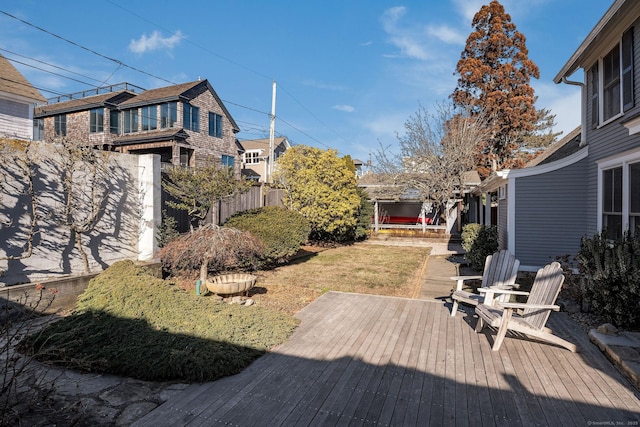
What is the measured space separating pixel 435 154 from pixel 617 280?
600 inches

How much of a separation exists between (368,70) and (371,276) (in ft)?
54.2

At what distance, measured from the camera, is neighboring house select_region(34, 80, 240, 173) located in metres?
22.4

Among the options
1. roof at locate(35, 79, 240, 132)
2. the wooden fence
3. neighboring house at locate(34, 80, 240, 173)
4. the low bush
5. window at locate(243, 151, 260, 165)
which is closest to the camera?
the low bush

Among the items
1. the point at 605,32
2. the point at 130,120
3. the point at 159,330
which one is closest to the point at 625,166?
the point at 605,32

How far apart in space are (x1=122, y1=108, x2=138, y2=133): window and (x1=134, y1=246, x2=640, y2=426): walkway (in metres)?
23.0

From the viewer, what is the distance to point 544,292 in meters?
4.62

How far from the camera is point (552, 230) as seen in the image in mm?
8125

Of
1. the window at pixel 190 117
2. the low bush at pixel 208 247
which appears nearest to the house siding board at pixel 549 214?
the low bush at pixel 208 247

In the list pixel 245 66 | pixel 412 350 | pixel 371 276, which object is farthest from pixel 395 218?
pixel 412 350

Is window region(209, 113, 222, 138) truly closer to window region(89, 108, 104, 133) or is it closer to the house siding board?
window region(89, 108, 104, 133)

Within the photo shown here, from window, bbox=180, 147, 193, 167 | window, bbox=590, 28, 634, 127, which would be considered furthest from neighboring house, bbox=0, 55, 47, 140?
window, bbox=590, 28, 634, 127

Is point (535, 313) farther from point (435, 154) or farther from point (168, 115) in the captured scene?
point (168, 115)

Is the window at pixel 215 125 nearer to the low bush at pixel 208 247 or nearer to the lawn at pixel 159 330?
the low bush at pixel 208 247

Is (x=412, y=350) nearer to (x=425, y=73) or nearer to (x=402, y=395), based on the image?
(x=402, y=395)
